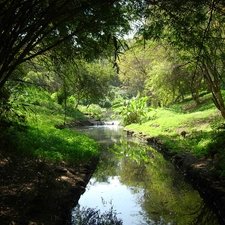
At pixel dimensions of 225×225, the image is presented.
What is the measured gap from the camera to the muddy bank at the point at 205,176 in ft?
19.7

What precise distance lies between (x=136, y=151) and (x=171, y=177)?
4.29m

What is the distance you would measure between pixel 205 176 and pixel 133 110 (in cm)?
1470

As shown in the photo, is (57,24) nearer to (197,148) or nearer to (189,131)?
(197,148)

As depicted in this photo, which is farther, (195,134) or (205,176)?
(195,134)

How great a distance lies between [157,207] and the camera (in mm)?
6152

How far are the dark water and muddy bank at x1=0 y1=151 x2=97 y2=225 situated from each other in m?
0.54

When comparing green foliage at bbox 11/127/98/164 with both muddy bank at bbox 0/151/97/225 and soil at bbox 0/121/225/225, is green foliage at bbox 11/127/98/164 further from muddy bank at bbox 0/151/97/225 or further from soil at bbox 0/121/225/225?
muddy bank at bbox 0/151/97/225

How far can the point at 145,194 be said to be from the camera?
7.04 meters

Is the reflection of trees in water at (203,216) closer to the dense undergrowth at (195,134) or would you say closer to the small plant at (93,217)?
the dense undergrowth at (195,134)

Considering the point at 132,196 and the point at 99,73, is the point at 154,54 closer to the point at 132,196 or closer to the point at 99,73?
the point at 99,73

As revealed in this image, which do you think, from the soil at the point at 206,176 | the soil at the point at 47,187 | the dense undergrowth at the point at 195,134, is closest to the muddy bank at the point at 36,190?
the soil at the point at 47,187

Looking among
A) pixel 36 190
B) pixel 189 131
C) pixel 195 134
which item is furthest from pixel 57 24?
pixel 189 131

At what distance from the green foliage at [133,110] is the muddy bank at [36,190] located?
14130 mm

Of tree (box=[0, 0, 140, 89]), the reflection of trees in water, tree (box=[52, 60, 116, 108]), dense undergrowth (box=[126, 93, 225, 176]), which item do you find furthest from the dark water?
tree (box=[0, 0, 140, 89])
